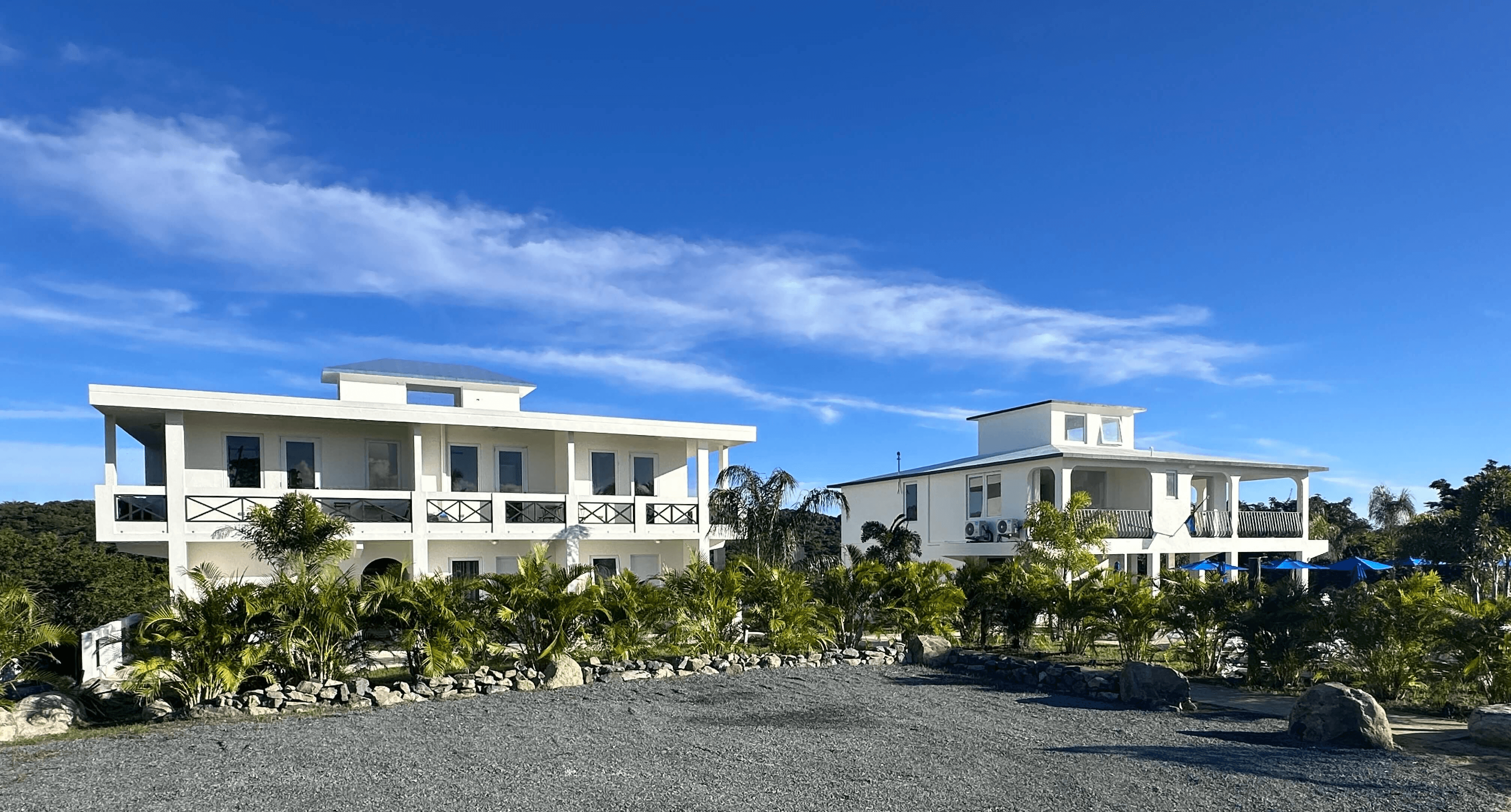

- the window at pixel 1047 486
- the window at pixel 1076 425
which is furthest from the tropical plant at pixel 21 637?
the window at pixel 1076 425

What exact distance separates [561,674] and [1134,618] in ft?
30.8

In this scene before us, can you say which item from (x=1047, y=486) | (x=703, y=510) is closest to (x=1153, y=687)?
(x=703, y=510)

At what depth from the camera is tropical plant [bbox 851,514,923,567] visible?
28.3 meters

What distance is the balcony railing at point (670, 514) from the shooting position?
2347cm

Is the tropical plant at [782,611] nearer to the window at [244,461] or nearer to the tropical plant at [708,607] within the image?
the tropical plant at [708,607]

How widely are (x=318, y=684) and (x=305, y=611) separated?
1031mm

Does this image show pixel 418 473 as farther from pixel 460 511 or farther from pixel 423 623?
pixel 423 623

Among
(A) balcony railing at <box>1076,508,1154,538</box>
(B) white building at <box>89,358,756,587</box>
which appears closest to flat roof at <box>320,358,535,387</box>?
(B) white building at <box>89,358,756,587</box>

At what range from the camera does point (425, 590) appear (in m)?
14.3

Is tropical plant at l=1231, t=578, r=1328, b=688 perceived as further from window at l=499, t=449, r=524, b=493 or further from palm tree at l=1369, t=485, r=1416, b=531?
palm tree at l=1369, t=485, r=1416, b=531

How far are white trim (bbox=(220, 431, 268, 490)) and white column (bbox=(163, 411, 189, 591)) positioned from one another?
161 cm

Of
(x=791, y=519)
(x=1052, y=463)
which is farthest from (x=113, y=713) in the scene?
(x=1052, y=463)

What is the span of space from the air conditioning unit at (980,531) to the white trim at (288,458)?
61.1 feet

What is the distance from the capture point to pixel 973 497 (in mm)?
32250
